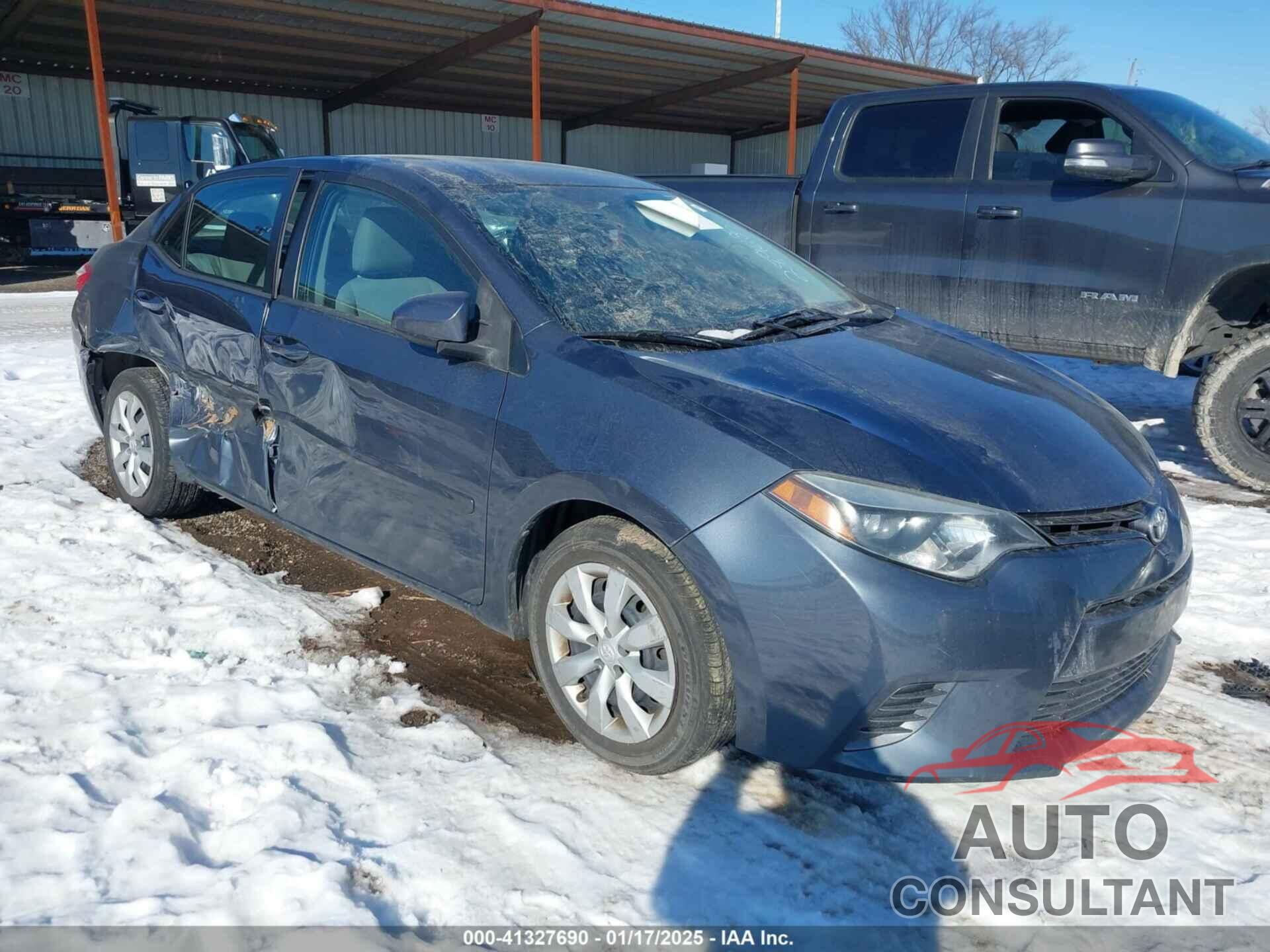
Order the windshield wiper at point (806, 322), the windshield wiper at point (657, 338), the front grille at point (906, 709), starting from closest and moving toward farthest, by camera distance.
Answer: the front grille at point (906, 709) → the windshield wiper at point (657, 338) → the windshield wiper at point (806, 322)

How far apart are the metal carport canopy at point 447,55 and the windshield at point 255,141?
6.44 ft

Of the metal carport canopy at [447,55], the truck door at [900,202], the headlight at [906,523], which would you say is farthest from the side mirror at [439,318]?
the metal carport canopy at [447,55]

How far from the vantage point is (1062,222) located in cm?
538

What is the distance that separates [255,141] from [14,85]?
9.04 metres

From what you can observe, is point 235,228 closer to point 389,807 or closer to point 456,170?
point 456,170

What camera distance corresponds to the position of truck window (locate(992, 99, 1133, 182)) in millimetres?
5512

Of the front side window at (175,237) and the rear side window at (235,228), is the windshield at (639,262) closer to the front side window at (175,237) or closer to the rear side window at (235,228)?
the rear side window at (235,228)

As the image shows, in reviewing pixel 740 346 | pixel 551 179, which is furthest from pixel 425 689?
pixel 551 179

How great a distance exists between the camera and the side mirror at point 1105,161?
16.2 ft

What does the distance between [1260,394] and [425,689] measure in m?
4.54

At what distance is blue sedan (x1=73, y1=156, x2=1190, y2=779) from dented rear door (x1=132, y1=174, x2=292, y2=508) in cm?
2

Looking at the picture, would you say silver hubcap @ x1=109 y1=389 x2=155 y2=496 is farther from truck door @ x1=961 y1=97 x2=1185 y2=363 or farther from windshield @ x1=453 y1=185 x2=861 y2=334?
truck door @ x1=961 y1=97 x2=1185 y2=363

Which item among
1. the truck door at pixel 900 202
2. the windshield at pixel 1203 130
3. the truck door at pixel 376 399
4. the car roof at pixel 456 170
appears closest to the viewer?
the truck door at pixel 376 399

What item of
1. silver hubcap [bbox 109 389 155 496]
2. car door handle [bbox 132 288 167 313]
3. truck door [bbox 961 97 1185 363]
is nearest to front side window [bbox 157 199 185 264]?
car door handle [bbox 132 288 167 313]
